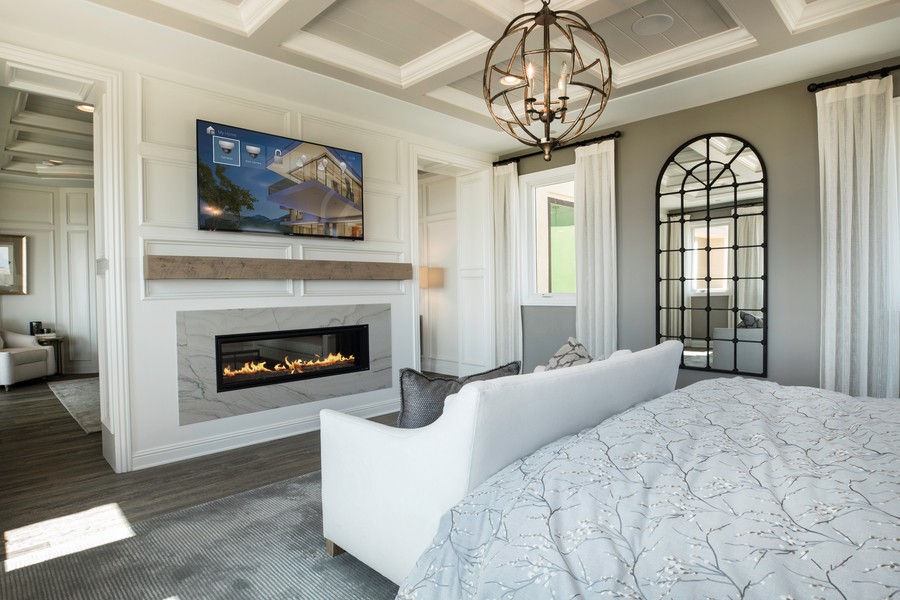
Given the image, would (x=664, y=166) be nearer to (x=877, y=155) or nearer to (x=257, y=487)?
(x=877, y=155)

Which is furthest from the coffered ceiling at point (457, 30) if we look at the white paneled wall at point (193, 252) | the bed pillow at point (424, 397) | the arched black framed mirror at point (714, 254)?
the bed pillow at point (424, 397)

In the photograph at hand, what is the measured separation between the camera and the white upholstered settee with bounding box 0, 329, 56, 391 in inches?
236

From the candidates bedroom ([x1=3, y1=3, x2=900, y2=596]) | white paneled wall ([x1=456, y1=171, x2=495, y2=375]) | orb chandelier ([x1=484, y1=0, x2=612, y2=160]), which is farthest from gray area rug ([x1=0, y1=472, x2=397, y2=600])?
white paneled wall ([x1=456, y1=171, x2=495, y2=375])

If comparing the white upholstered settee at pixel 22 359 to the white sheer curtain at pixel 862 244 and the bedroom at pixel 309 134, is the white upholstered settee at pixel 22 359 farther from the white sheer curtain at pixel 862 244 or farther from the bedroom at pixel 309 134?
the white sheer curtain at pixel 862 244

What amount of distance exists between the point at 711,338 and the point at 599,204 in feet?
5.26

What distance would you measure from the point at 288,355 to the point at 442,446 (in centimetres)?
292

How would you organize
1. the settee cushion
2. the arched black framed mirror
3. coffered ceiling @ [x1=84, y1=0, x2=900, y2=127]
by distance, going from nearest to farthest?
coffered ceiling @ [x1=84, y1=0, x2=900, y2=127]
the arched black framed mirror
the settee cushion

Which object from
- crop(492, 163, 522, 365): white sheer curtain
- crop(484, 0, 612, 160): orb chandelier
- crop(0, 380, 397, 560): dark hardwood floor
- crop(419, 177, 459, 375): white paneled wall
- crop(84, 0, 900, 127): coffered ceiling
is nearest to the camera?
crop(484, 0, 612, 160): orb chandelier

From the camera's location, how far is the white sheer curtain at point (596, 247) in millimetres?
4941

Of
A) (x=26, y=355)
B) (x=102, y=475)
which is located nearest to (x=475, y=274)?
(x=102, y=475)

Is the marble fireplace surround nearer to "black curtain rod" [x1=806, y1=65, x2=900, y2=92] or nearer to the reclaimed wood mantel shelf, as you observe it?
the reclaimed wood mantel shelf

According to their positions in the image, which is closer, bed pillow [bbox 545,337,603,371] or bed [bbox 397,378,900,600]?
bed [bbox 397,378,900,600]

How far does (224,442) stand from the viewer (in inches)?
147

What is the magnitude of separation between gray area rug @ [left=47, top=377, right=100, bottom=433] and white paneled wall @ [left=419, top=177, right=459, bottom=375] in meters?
3.90
